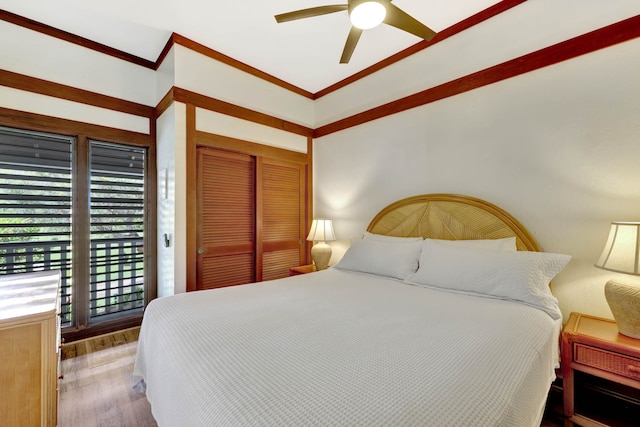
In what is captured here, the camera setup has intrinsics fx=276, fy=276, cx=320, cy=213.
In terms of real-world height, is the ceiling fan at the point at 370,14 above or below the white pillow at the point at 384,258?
above

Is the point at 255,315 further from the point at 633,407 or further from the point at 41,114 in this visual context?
the point at 41,114

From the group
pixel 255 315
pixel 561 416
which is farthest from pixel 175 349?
pixel 561 416

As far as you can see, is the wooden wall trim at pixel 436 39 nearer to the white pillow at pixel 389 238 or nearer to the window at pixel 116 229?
the white pillow at pixel 389 238

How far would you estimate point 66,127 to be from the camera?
2.56 meters

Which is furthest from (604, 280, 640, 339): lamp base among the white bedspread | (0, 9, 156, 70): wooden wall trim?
(0, 9, 156, 70): wooden wall trim

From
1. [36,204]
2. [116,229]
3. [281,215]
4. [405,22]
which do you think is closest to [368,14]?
[405,22]

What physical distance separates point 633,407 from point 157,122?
4.45 meters

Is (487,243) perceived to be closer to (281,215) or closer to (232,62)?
(281,215)

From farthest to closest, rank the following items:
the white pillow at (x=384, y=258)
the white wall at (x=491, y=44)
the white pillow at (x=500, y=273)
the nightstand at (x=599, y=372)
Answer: the white pillow at (x=384, y=258)
the white wall at (x=491, y=44)
the white pillow at (x=500, y=273)
the nightstand at (x=599, y=372)

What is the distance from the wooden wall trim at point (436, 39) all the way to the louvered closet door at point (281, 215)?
1.23m

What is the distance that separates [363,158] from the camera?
322 cm

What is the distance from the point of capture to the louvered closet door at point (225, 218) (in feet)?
9.34

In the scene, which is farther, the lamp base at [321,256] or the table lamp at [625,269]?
the lamp base at [321,256]

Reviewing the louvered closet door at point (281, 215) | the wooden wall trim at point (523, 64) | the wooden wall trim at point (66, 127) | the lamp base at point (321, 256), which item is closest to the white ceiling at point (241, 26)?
the wooden wall trim at point (523, 64)
